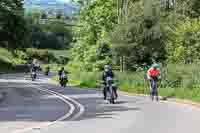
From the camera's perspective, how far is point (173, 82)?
38.7m

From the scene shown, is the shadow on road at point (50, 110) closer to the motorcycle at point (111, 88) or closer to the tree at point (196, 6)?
the motorcycle at point (111, 88)

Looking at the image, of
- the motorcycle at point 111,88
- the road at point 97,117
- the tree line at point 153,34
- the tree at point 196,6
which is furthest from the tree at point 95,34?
the road at point 97,117

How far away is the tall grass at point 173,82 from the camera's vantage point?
33281 mm

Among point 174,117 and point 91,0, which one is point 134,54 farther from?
point 174,117

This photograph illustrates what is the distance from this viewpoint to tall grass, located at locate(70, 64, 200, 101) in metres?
33.3

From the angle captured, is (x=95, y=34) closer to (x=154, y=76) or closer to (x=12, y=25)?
(x=12, y=25)

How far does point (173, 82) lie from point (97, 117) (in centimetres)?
1689

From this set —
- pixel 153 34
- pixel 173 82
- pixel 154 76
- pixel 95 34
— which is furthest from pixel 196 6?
pixel 154 76

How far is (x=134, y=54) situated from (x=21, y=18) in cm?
4631

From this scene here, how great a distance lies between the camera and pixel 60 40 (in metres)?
164

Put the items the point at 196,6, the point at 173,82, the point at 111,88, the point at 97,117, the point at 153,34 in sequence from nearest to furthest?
the point at 97,117 < the point at 111,88 < the point at 173,82 < the point at 153,34 < the point at 196,6

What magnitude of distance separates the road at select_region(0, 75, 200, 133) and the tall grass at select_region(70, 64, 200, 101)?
3291 mm

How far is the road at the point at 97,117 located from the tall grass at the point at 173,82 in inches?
130

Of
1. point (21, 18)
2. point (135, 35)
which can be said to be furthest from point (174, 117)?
point (21, 18)
